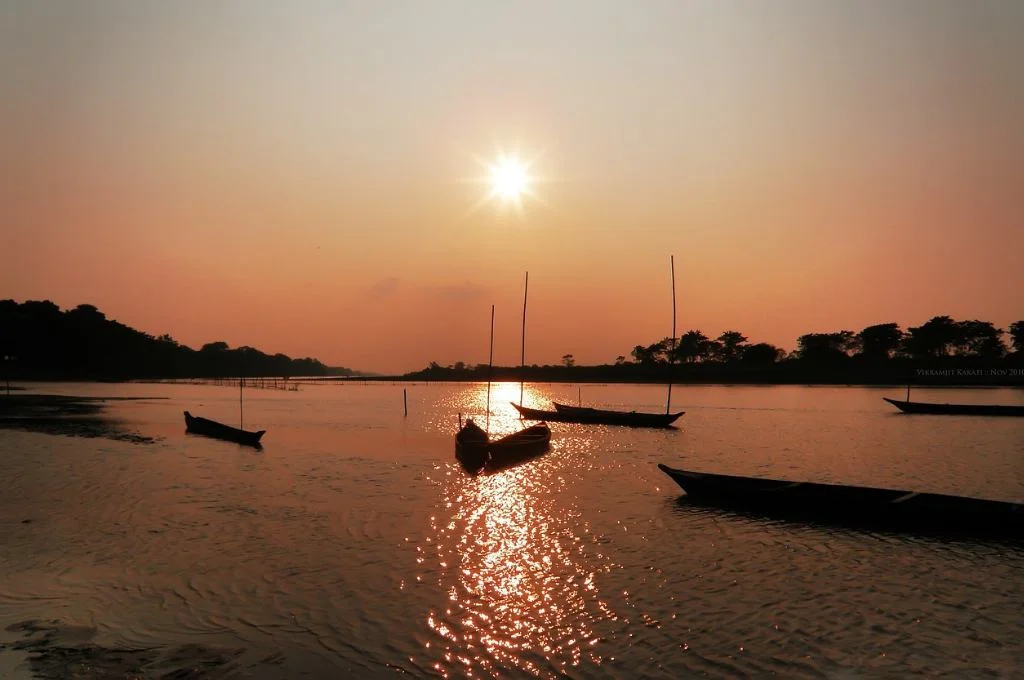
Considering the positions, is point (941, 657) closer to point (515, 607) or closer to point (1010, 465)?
point (515, 607)

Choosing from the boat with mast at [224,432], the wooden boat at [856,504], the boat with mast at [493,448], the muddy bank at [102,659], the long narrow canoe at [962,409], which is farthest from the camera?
the long narrow canoe at [962,409]

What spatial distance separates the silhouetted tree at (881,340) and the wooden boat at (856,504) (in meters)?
176

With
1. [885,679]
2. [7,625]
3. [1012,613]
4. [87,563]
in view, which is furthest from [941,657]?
[87,563]

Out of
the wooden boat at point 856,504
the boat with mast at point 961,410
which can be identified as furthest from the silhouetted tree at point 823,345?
the wooden boat at point 856,504

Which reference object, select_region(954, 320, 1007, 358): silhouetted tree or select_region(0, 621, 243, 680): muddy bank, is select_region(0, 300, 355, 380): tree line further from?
select_region(954, 320, 1007, 358): silhouetted tree

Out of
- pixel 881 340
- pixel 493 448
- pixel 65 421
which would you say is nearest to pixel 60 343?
pixel 65 421

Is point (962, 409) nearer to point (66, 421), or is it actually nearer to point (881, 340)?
point (66, 421)

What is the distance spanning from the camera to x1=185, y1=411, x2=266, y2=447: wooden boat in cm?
4272

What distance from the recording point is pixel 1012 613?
42.2ft

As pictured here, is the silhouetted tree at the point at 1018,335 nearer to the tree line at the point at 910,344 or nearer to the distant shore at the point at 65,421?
the tree line at the point at 910,344

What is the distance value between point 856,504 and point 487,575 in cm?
1314

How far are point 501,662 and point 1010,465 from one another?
3603cm

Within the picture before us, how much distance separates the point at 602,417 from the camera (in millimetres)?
61594

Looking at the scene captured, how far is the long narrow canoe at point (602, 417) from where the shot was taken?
57344mm
